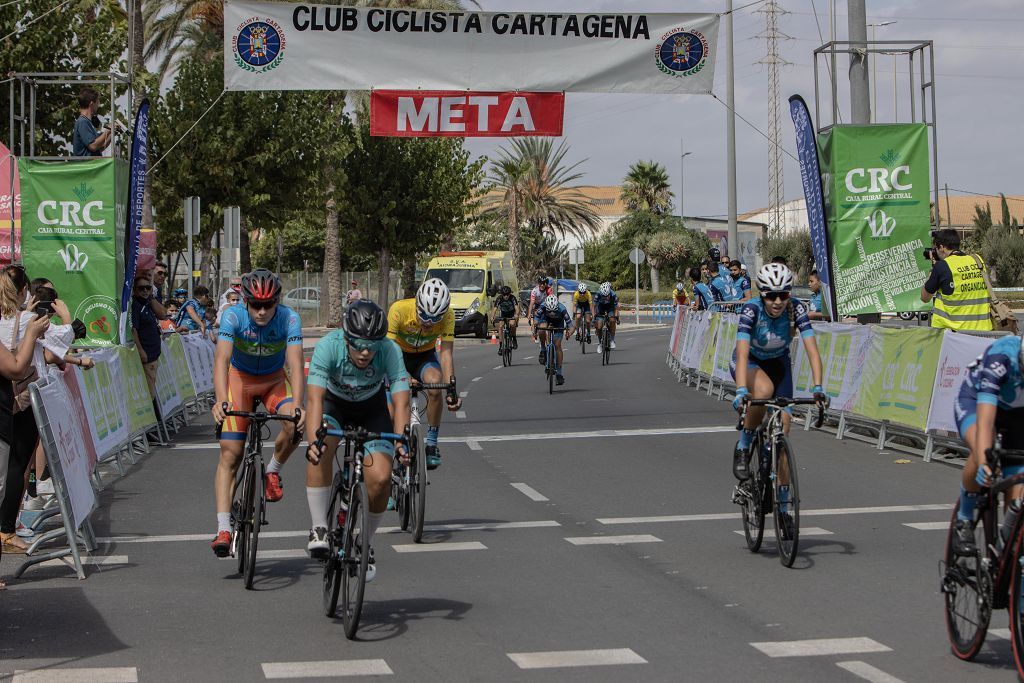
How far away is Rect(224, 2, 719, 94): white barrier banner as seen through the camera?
1720 cm

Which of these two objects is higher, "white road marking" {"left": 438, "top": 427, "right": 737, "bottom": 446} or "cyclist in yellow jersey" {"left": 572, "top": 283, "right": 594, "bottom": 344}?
"cyclist in yellow jersey" {"left": 572, "top": 283, "right": 594, "bottom": 344}

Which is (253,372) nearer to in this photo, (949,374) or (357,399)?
(357,399)

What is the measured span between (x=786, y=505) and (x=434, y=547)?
8.08ft

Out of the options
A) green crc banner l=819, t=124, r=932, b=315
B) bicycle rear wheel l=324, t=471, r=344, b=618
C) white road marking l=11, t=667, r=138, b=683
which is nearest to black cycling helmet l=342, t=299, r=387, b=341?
bicycle rear wheel l=324, t=471, r=344, b=618

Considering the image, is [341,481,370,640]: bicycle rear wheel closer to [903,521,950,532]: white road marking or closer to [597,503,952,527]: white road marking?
[597,503,952,527]: white road marking

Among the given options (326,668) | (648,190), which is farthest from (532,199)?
(326,668)

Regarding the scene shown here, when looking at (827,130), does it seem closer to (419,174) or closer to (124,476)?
(124,476)

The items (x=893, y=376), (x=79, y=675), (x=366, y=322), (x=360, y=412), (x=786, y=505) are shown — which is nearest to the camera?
(x=79, y=675)

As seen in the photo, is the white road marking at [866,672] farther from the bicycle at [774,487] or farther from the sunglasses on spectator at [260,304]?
the sunglasses on spectator at [260,304]

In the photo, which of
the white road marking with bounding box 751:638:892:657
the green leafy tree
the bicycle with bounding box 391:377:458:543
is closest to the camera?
the white road marking with bounding box 751:638:892:657

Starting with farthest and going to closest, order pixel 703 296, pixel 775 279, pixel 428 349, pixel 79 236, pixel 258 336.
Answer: pixel 703 296
pixel 79 236
pixel 428 349
pixel 775 279
pixel 258 336

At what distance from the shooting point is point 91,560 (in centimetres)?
922

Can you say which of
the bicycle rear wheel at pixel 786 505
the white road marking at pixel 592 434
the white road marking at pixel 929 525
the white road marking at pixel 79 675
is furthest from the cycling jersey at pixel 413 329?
the white road marking at pixel 592 434

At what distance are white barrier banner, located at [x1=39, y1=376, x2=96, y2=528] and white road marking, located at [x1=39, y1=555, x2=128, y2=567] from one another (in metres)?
0.24
